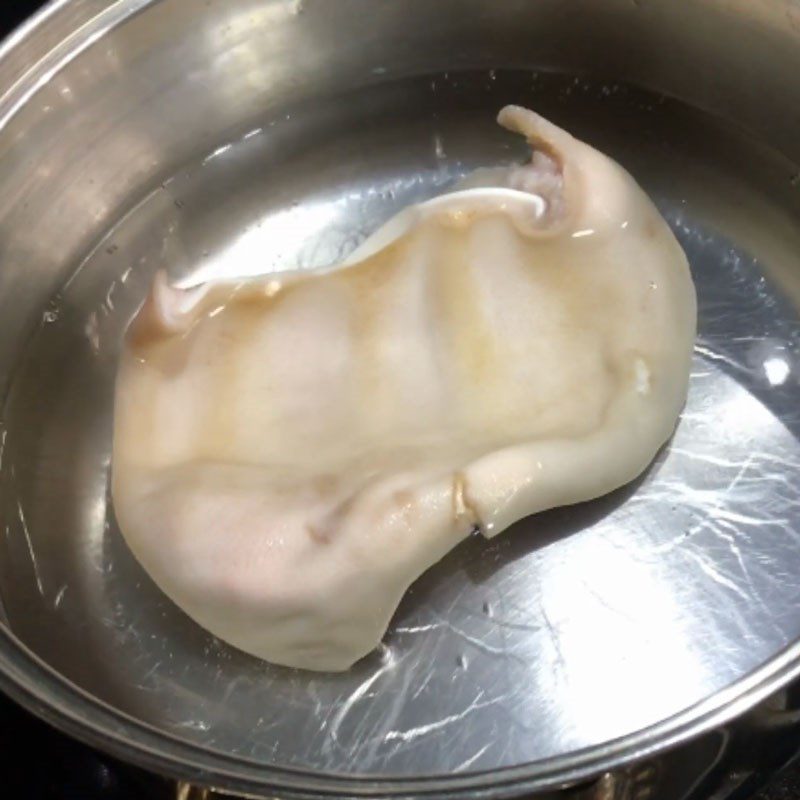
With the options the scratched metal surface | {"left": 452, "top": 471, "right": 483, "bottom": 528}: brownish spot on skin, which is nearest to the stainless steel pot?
the scratched metal surface

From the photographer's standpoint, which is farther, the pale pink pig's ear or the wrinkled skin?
the pale pink pig's ear

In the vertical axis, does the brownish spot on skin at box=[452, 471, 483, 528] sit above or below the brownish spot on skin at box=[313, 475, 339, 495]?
below

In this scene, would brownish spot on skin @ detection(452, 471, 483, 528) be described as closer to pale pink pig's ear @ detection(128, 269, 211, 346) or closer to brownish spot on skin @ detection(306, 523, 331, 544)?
brownish spot on skin @ detection(306, 523, 331, 544)

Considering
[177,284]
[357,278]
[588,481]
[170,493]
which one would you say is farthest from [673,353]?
[177,284]

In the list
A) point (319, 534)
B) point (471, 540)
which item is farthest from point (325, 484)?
point (471, 540)

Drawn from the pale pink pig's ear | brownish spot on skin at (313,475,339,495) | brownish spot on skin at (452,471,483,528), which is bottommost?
brownish spot on skin at (452,471,483,528)
